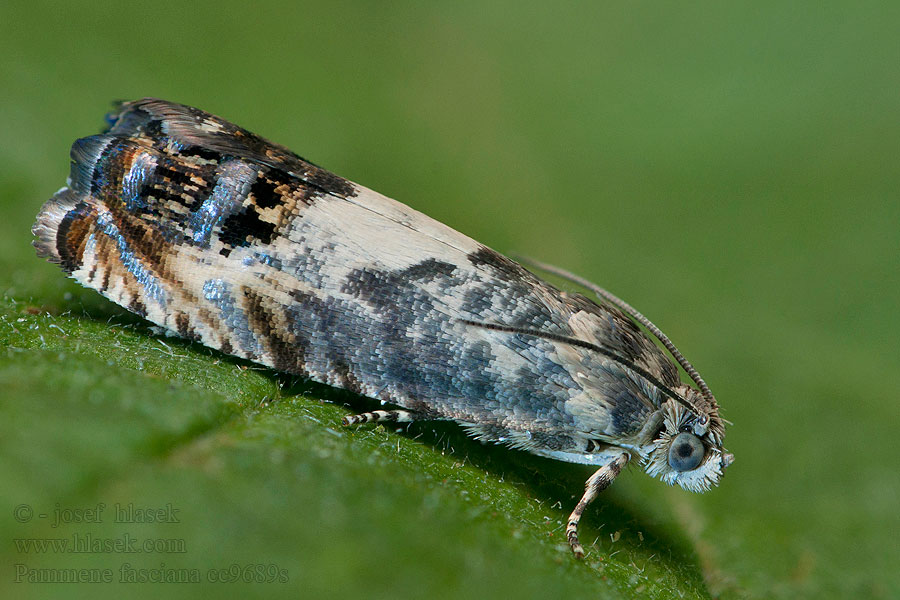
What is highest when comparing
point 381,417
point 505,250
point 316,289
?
point 505,250

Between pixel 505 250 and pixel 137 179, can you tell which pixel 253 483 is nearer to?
pixel 137 179

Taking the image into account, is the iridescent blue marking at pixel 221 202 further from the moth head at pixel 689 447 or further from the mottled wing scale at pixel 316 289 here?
the moth head at pixel 689 447

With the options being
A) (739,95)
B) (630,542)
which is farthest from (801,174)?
(630,542)

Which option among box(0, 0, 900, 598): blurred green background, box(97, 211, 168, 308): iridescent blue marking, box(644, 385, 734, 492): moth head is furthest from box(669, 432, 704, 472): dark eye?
box(97, 211, 168, 308): iridescent blue marking

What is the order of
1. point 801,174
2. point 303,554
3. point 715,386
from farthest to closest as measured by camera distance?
point 801,174, point 715,386, point 303,554

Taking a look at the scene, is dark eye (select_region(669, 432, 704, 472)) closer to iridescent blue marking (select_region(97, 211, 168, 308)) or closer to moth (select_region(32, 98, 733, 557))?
moth (select_region(32, 98, 733, 557))

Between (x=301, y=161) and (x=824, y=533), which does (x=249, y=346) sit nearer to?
(x=301, y=161)

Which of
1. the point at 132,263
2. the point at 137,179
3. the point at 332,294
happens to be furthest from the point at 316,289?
the point at 137,179
